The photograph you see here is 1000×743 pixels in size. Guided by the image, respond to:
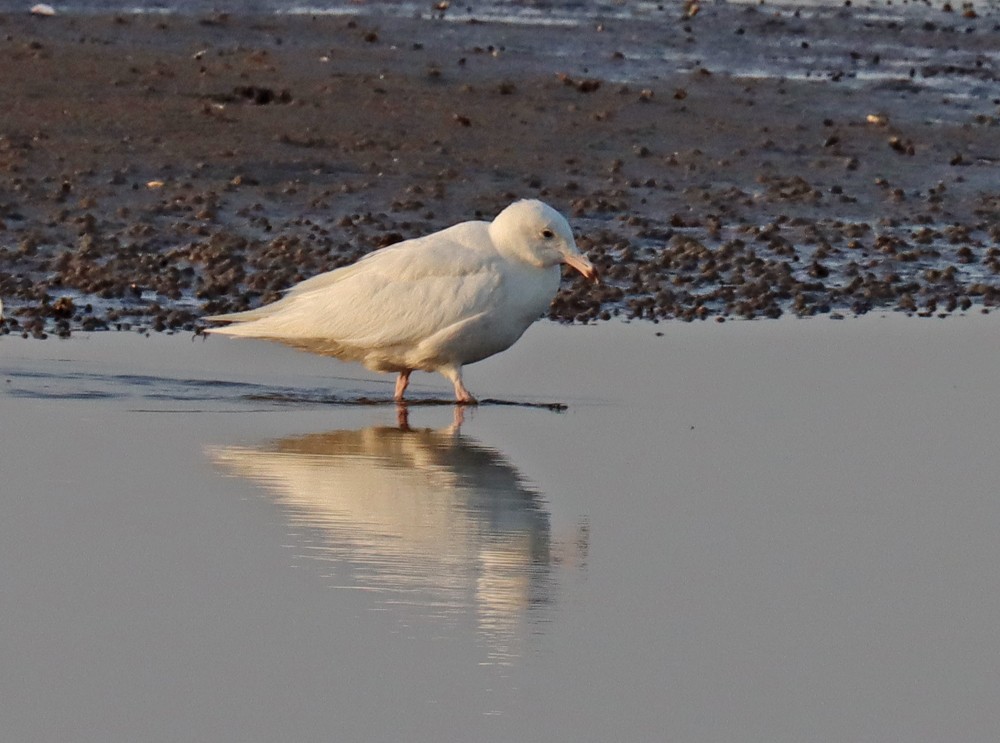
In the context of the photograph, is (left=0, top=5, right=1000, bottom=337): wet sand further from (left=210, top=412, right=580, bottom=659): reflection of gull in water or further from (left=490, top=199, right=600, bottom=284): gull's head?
(left=210, top=412, right=580, bottom=659): reflection of gull in water

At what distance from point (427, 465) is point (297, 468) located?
1.69 feet

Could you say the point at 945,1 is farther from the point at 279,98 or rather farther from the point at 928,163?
the point at 279,98

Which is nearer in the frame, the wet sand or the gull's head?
the gull's head

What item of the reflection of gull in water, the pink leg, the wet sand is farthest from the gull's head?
the wet sand

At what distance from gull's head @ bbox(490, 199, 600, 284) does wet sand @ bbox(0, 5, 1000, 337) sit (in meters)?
2.11

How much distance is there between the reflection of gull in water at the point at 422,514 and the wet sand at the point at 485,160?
Answer: 3.11 metres

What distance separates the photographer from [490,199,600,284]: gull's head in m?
10.4

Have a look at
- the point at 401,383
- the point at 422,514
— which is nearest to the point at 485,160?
the point at 401,383

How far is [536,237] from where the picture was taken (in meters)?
10.4

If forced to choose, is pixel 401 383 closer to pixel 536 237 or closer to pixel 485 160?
pixel 536 237

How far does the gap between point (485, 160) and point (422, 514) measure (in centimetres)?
882

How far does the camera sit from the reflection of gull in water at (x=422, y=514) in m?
6.92

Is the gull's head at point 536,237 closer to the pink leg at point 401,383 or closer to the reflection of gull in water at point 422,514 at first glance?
the pink leg at point 401,383

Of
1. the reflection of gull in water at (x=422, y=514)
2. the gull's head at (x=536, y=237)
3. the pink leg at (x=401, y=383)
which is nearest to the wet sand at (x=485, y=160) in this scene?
the pink leg at (x=401, y=383)
